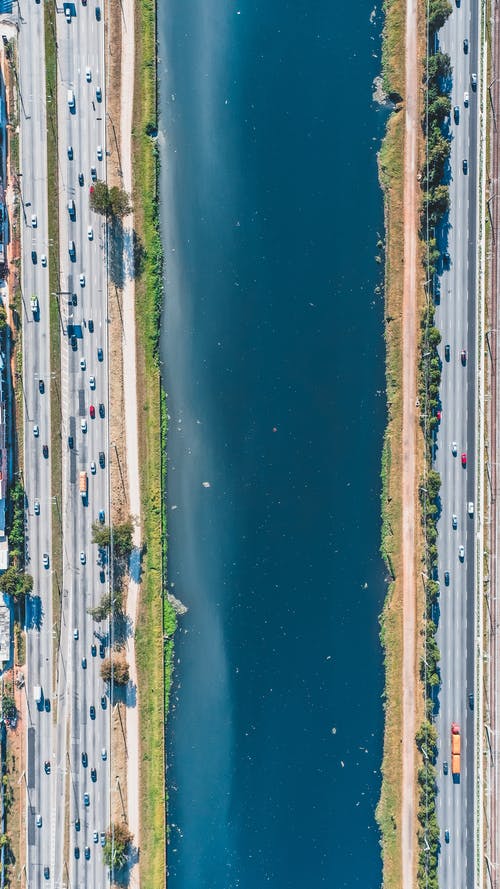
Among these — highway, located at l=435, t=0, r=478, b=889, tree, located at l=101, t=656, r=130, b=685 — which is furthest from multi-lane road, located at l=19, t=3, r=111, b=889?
highway, located at l=435, t=0, r=478, b=889

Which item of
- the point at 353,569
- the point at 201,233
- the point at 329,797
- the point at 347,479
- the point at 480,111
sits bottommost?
the point at 329,797

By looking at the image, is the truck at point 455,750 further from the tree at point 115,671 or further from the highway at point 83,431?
the highway at point 83,431

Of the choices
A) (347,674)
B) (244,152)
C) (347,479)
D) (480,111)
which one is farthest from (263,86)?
(347,674)

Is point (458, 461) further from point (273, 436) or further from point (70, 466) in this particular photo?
point (70, 466)

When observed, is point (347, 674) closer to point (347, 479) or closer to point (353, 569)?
point (353, 569)

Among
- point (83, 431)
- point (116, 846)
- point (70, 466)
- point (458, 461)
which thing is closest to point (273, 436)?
point (458, 461)
